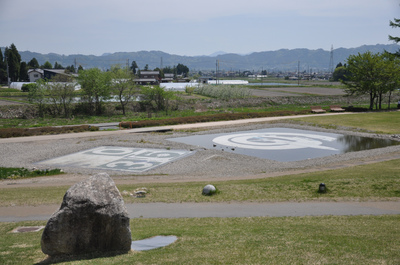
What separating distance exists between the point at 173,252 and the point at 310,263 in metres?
3.62

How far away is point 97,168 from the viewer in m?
26.6

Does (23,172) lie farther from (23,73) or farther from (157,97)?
(23,73)

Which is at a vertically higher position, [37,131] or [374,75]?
[374,75]

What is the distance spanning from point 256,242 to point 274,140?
2768 cm

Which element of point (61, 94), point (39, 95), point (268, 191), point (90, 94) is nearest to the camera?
point (268, 191)

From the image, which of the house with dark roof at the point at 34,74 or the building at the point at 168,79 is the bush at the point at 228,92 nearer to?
the house with dark roof at the point at 34,74

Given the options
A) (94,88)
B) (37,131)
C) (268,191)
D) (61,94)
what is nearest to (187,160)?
(268,191)

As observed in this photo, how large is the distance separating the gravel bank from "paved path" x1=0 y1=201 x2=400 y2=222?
6.69 metres

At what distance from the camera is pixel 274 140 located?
37.8 metres

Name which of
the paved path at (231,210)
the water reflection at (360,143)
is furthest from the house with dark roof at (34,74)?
the paved path at (231,210)

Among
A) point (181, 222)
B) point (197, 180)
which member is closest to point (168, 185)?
point (197, 180)

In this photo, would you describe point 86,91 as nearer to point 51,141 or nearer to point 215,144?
point 51,141

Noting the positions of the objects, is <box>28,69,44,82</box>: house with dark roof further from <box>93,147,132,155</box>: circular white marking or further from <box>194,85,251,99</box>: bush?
<box>93,147,132,155</box>: circular white marking

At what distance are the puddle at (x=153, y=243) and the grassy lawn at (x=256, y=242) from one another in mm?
281
